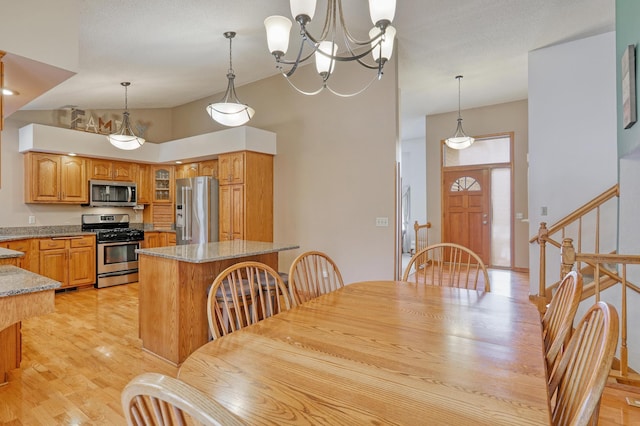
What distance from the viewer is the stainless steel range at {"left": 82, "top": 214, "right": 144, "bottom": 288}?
5035 mm

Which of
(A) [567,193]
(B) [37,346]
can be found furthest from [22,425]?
(A) [567,193]

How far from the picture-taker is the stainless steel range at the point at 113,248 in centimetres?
504

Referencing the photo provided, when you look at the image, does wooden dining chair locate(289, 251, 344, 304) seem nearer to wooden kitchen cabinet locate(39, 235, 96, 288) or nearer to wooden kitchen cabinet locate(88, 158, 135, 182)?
wooden kitchen cabinet locate(39, 235, 96, 288)

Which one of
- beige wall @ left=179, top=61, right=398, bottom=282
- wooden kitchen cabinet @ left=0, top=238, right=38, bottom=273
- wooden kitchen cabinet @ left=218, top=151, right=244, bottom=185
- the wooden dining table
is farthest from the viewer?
wooden kitchen cabinet @ left=218, top=151, right=244, bottom=185

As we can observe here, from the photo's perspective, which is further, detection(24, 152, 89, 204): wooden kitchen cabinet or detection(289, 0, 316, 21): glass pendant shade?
detection(24, 152, 89, 204): wooden kitchen cabinet

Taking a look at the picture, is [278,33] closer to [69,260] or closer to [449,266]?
[449,266]

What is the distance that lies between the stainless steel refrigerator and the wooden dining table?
3716 millimetres

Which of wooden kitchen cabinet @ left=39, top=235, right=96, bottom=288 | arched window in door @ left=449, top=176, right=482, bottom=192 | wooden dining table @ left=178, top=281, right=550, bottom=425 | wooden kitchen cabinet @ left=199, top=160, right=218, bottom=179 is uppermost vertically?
wooden kitchen cabinet @ left=199, top=160, right=218, bottom=179

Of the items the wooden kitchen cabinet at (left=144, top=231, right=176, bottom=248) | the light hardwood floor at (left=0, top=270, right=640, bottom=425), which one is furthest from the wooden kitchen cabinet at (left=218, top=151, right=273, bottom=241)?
the light hardwood floor at (left=0, top=270, right=640, bottom=425)

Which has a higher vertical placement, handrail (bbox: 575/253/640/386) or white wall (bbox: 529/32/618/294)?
white wall (bbox: 529/32/618/294)

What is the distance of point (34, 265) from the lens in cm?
438

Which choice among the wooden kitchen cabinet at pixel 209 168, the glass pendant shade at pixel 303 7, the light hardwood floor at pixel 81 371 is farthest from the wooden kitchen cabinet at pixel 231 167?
the glass pendant shade at pixel 303 7

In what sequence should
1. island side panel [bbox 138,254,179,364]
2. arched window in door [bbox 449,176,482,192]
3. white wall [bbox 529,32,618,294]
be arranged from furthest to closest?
arched window in door [bbox 449,176,482,192] < white wall [bbox 529,32,618,294] < island side panel [bbox 138,254,179,364]

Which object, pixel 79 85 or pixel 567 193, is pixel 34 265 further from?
pixel 567 193
